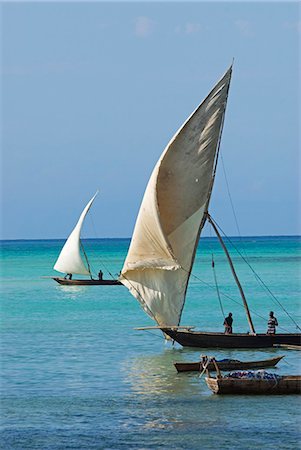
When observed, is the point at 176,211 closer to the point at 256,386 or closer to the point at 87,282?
the point at 256,386

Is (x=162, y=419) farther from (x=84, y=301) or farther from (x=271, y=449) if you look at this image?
(x=84, y=301)

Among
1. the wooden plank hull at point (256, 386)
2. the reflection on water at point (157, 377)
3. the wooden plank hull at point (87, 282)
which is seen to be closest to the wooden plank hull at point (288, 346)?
the reflection on water at point (157, 377)

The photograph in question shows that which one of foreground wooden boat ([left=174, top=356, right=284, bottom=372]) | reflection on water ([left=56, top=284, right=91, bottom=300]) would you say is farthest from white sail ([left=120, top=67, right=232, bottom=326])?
reflection on water ([left=56, top=284, right=91, bottom=300])

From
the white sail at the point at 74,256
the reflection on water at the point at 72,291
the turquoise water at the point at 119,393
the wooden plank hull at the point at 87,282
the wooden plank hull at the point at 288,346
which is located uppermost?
the white sail at the point at 74,256

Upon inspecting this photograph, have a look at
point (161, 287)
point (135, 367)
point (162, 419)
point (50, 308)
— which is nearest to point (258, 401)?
point (162, 419)

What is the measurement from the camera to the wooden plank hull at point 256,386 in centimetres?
2608

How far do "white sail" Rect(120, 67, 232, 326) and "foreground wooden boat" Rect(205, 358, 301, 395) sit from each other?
26.3ft

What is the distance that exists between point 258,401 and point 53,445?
5647mm

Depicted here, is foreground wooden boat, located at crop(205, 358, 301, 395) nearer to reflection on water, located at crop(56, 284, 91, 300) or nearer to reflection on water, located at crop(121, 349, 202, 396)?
reflection on water, located at crop(121, 349, 202, 396)

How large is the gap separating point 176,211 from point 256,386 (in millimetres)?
9021

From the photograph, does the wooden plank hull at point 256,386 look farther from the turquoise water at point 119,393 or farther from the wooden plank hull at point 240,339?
the wooden plank hull at point 240,339

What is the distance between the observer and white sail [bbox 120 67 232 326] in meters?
33.7

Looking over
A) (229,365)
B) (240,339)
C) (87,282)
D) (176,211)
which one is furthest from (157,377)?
(87,282)

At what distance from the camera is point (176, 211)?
33938mm
